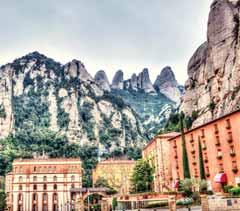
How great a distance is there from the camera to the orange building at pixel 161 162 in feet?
253

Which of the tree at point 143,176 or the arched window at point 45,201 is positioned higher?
the tree at point 143,176

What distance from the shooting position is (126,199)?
2447 inches

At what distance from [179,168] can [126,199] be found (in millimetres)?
13135

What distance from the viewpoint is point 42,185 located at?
107 m

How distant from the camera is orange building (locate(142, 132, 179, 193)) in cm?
7719

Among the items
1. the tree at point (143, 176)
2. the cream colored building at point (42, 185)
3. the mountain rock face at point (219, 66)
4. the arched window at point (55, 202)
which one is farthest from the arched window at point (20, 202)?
the mountain rock face at point (219, 66)

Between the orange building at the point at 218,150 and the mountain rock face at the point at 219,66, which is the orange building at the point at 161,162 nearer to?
the orange building at the point at 218,150

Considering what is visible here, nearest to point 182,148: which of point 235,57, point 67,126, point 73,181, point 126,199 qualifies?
point 126,199

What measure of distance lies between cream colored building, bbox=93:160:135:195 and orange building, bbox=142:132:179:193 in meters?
48.8

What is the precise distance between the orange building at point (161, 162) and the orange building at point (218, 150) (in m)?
13.3

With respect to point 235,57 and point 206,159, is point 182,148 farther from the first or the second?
point 235,57

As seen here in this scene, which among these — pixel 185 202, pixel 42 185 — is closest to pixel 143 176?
pixel 185 202

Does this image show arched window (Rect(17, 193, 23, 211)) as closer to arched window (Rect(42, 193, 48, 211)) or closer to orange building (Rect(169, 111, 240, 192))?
arched window (Rect(42, 193, 48, 211))

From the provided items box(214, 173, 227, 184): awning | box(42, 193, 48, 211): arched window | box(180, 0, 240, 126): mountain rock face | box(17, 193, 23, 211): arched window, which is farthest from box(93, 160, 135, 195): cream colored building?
box(214, 173, 227, 184): awning
